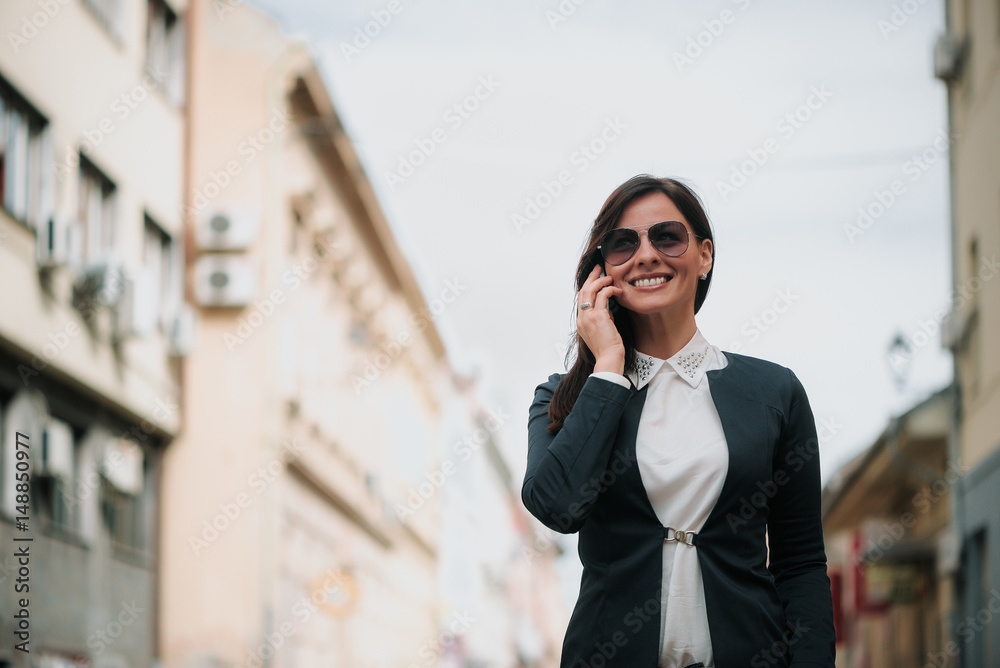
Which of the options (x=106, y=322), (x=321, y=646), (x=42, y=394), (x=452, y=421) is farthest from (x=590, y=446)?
(x=452, y=421)

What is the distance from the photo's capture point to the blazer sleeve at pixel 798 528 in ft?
7.94

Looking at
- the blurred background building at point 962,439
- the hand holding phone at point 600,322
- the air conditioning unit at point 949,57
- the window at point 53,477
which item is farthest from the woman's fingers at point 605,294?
the air conditioning unit at point 949,57

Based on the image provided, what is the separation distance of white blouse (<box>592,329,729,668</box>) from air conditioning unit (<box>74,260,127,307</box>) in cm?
1369

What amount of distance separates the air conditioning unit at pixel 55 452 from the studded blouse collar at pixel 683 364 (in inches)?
518

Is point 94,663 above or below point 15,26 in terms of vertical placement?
below

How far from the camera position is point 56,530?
1497 centimetres

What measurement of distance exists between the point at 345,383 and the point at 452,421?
19.8 m

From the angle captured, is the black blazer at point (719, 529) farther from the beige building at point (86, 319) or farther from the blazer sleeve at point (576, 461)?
the beige building at point (86, 319)

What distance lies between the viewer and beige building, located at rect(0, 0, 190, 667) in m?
13.7

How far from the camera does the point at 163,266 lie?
20266 mm

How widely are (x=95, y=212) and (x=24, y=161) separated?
2681mm

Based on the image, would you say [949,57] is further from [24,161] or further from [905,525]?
[24,161]

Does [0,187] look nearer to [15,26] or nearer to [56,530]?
[15,26]

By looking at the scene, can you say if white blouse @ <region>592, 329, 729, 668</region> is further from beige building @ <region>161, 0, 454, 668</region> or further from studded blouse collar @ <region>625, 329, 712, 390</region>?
beige building @ <region>161, 0, 454, 668</region>
